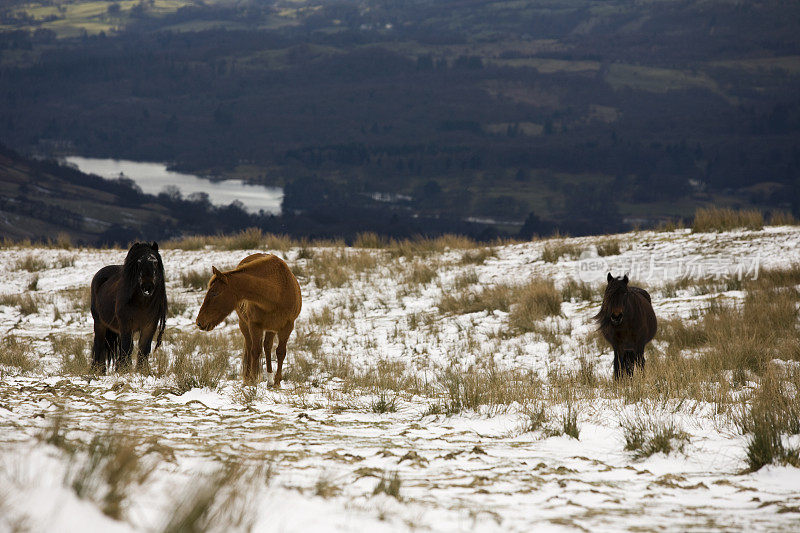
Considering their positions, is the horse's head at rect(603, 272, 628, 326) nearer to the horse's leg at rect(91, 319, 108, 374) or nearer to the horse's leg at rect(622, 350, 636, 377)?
the horse's leg at rect(622, 350, 636, 377)

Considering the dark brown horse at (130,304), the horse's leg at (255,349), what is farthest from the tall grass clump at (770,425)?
the dark brown horse at (130,304)

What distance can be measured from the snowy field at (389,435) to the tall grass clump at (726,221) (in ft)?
12.6

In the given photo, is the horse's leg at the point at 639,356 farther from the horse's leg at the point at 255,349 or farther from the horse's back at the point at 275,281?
the horse's leg at the point at 255,349

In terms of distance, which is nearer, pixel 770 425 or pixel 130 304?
pixel 770 425

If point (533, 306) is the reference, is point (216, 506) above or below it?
above

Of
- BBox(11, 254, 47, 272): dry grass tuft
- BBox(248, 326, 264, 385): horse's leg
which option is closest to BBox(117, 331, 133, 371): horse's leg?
BBox(248, 326, 264, 385): horse's leg

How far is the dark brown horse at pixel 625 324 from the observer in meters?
8.06

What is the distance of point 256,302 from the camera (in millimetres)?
7793

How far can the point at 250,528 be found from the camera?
2.66 meters

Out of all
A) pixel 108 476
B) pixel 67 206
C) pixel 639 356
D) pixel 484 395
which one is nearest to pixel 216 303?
pixel 484 395

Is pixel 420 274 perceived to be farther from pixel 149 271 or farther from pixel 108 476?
pixel 108 476

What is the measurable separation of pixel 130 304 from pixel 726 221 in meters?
16.1

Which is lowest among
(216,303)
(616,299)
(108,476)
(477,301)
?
(477,301)

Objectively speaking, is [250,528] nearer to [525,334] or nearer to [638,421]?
[638,421]
